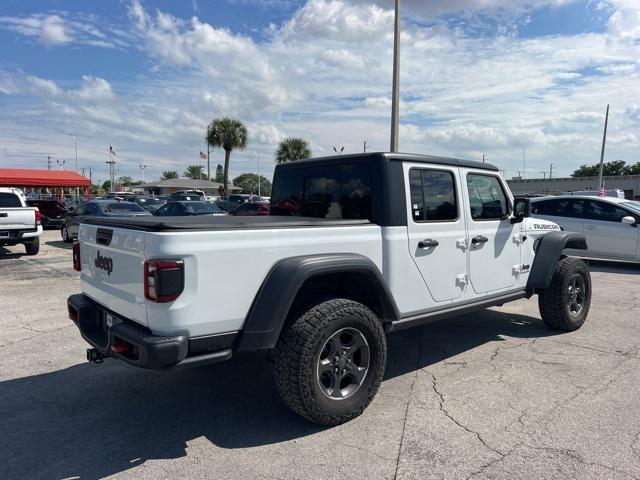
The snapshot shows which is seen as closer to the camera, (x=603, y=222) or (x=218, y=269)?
(x=218, y=269)

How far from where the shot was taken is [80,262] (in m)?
4.03

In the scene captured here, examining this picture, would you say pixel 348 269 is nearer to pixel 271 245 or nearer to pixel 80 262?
pixel 271 245

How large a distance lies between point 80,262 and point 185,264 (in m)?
1.70

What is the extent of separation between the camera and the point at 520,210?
16.3 ft

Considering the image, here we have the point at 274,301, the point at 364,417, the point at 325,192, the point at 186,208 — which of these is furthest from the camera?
the point at 186,208

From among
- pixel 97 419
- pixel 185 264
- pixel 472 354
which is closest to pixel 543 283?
pixel 472 354

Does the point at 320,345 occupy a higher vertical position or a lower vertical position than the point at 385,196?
lower

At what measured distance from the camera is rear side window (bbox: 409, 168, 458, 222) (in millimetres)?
4012

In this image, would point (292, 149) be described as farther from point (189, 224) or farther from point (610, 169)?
point (610, 169)

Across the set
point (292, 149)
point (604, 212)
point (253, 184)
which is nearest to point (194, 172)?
point (253, 184)

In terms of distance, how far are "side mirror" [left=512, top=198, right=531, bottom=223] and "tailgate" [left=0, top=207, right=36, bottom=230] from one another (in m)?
11.4

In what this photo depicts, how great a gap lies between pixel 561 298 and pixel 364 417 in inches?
122

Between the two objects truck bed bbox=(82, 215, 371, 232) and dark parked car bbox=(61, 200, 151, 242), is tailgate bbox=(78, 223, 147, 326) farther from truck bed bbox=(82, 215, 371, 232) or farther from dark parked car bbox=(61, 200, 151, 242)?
dark parked car bbox=(61, 200, 151, 242)

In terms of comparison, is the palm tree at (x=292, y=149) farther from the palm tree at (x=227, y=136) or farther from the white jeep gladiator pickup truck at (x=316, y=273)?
the white jeep gladiator pickup truck at (x=316, y=273)
